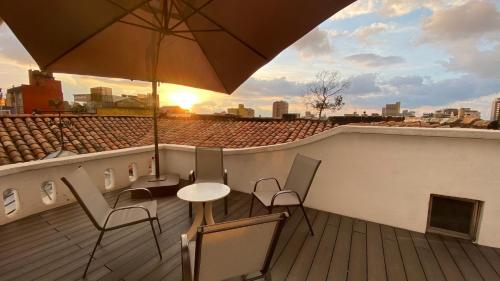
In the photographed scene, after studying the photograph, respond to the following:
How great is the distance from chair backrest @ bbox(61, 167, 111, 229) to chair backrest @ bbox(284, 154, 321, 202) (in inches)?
108

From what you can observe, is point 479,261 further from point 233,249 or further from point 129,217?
point 129,217

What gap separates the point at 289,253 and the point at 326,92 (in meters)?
37.0

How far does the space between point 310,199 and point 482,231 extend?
2.40 m

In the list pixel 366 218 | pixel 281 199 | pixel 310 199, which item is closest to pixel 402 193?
pixel 366 218

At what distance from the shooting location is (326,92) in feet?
120

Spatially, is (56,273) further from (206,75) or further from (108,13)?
(206,75)

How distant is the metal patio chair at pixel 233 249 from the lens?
1551 millimetres

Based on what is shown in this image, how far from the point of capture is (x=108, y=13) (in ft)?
9.03

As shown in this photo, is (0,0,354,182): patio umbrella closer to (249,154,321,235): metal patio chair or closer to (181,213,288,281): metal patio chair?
(249,154,321,235): metal patio chair

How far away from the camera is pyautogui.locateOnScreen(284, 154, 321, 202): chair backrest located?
3314 mm

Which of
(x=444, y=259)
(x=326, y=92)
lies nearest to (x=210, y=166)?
(x=444, y=259)

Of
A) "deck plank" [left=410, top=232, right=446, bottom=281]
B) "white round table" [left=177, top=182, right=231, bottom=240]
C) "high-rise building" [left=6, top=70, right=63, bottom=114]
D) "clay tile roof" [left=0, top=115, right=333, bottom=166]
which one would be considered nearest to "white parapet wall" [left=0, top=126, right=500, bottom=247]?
"deck plank" [left=410, top=232, right=446, bottom=281]

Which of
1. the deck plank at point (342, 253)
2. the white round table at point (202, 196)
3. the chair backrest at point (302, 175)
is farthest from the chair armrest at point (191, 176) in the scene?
the deck plank at point (342, 253)

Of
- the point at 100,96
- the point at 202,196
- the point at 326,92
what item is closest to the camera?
the point at 202,196
